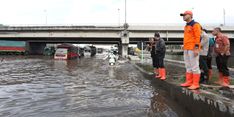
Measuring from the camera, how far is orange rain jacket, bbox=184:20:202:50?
8312 millimetres

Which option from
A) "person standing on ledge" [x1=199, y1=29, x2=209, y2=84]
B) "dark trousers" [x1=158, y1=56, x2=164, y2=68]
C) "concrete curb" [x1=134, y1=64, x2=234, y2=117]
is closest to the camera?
"concrete curb" [x1=134, y1=64, x2=234, y2=117]

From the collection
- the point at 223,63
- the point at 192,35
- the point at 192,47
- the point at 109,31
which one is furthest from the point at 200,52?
the point at 109,31

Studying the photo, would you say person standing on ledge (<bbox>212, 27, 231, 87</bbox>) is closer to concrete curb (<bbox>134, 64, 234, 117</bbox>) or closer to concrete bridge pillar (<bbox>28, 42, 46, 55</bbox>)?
concrete curb (<bbox>134, 64, 234, 117</bbox>)

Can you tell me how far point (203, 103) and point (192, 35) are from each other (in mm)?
2392

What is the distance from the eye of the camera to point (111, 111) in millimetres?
7754

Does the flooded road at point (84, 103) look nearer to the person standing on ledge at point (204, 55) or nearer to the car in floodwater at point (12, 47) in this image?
the person standing on ledge at point (204, 55)

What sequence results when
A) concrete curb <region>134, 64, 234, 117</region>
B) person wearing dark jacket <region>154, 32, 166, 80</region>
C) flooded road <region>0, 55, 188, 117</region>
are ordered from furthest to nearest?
person wearing dark jacket <region>154, 32, 166, 80</region>, flooded road <region>0, 55, 188, 117</region>, concrete curb <region>134, 64, 234, 117</region>

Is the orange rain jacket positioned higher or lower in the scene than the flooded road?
higher

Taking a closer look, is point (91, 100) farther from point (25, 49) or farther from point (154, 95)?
point (25, 49)

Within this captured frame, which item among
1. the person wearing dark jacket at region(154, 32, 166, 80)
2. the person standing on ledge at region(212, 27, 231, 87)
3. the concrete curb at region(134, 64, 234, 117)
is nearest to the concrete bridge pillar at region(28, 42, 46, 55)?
the person wearing dark jacket at region(154, 32, 166, 80)

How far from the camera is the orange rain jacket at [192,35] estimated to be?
8312 mm

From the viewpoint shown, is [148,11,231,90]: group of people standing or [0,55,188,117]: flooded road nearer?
[0,55,188,117]: flooded road

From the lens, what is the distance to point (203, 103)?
6730 millimetres

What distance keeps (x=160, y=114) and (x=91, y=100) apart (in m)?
2.43
